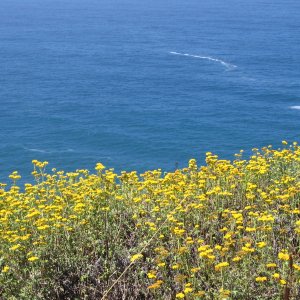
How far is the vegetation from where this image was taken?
7.17m

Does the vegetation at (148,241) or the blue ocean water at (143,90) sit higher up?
the vegetation at (148,241)

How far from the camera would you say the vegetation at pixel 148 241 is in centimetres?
717

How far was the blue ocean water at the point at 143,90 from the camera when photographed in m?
55.7

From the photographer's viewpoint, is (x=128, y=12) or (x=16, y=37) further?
(x=128, y=12)

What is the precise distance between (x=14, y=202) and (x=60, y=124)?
54.4 meters

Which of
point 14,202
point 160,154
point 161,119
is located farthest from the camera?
point 161,119

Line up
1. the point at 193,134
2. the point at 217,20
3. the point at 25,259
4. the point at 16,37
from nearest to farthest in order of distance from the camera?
1. the point at 25,259
2. the point at 193,134
3. the point at 16,37
4. the point at 217,20

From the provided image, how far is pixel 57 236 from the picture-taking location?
8203 mm

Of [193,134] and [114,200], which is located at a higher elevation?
[114,200]

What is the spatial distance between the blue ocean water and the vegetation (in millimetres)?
38148

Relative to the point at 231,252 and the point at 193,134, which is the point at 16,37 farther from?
the point at 231,252

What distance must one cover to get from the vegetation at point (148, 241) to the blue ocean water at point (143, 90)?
38148 millimetres

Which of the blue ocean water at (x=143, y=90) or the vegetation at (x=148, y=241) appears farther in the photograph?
the blue ocean water at (x=143, y=90)

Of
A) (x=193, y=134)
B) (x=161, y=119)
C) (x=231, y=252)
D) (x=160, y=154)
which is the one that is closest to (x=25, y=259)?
(x=231, y=252)
